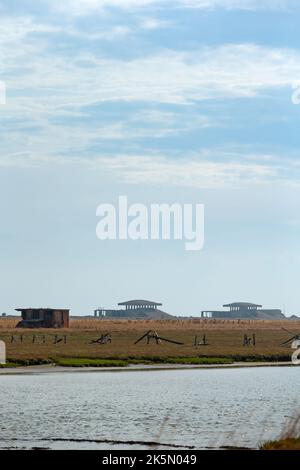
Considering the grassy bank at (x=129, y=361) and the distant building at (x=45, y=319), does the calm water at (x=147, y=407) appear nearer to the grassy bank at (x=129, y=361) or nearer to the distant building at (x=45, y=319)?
the grassy bank at (x=129, y=361)

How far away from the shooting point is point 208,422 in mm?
40469

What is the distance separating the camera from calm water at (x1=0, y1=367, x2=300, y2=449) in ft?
118

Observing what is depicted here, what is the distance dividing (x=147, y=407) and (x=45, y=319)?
9721cm

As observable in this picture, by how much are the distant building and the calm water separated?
7403 centimetres

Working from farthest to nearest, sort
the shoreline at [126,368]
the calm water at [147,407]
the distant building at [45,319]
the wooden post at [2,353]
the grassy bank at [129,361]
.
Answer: the distant building at [45,319] → the grassy bank at [129,361] → the wooden post at [2,353] → the shoreline at [126,368] → the calm water at [147,407]

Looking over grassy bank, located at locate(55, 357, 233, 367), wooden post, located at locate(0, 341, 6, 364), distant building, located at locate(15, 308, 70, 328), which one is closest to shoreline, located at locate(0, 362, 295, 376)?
grassy bank, located at locate(55, 357, 233, 367)

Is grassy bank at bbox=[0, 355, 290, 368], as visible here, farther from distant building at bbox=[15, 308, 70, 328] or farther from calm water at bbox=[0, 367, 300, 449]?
distant building at bbox=[15, 308, 70, 328]

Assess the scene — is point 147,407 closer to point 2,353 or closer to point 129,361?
point 129,361

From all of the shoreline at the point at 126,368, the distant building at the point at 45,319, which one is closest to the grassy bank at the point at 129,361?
the shoreline at the point at 126,368

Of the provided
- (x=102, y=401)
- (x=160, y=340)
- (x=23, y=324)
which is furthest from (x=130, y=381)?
(x=23, y=324)

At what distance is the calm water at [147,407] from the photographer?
118 ft

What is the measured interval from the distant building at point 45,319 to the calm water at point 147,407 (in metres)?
74.0

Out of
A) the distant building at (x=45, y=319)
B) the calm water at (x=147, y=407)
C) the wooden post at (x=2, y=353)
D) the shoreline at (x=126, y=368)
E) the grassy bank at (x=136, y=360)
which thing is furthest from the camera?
the distant building at (x=45, y=319)
